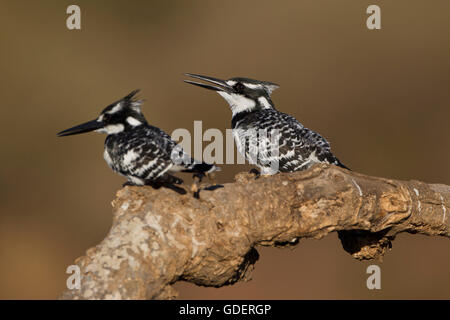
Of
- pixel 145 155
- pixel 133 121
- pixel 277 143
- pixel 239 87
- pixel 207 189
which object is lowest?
pixel 207 189

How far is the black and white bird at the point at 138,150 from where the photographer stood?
118 inches

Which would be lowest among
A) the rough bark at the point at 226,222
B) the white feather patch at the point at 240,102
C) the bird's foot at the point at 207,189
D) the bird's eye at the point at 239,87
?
the rough bark at the point at 226,222

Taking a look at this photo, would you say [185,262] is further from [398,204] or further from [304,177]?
[398,204]

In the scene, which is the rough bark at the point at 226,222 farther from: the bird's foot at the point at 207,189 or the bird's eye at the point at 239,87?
the bird's eye at the point at 239,87

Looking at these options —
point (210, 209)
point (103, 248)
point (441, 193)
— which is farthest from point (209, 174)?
point (441, 193)

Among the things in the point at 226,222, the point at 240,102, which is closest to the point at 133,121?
the point at 226,222

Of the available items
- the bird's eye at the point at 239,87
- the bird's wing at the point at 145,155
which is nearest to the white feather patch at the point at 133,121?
the bird's wing at the point at 145,155

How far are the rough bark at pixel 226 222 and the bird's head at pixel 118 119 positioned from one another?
61cm

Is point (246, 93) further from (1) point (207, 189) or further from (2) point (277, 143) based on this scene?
(1) point (207, 189)

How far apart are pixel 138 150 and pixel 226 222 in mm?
679

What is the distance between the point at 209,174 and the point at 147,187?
381 millimetres

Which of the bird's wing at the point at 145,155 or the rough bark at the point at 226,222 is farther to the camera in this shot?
the bird's wing at the point at 145,155

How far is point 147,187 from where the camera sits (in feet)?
10.1

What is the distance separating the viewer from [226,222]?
301cm
